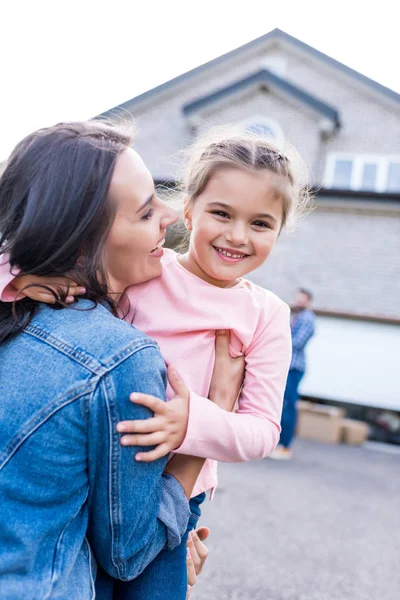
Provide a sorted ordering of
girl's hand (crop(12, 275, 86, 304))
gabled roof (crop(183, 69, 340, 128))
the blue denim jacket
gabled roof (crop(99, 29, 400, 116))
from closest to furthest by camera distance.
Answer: the blue denim jacket, girl's hand (crop(12, 275, 86, 304)), gabled roof (crop(183, 69, 340, 128)), gabled roof (crop(99, 29, 400, 116))

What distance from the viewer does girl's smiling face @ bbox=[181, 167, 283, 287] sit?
1.66 m

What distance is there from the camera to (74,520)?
116 centimetres

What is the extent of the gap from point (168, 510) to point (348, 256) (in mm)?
10591

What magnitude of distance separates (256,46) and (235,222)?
1352 centimetres

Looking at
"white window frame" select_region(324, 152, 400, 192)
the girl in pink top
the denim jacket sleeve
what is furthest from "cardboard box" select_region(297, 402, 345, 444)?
the denim jacket sleeve

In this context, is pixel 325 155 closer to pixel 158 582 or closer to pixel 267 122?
pixel 267 122

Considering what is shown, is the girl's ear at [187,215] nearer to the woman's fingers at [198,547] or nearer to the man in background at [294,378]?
the woman's fingers at [198,547]

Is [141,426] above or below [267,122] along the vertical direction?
below

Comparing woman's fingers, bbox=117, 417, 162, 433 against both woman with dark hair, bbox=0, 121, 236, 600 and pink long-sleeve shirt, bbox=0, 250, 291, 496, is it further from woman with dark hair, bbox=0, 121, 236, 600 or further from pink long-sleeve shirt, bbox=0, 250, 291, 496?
pink long-sleeve shirt, bbox=0, 250, 291, 496

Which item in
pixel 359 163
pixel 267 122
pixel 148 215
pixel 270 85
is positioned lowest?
pixel 359 163

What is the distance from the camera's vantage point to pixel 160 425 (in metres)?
1.22

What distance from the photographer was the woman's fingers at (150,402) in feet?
3.68

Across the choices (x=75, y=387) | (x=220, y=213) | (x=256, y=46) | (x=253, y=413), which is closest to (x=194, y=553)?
(x=253, y=413)

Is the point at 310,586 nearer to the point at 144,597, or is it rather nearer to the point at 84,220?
the point at 144,597
